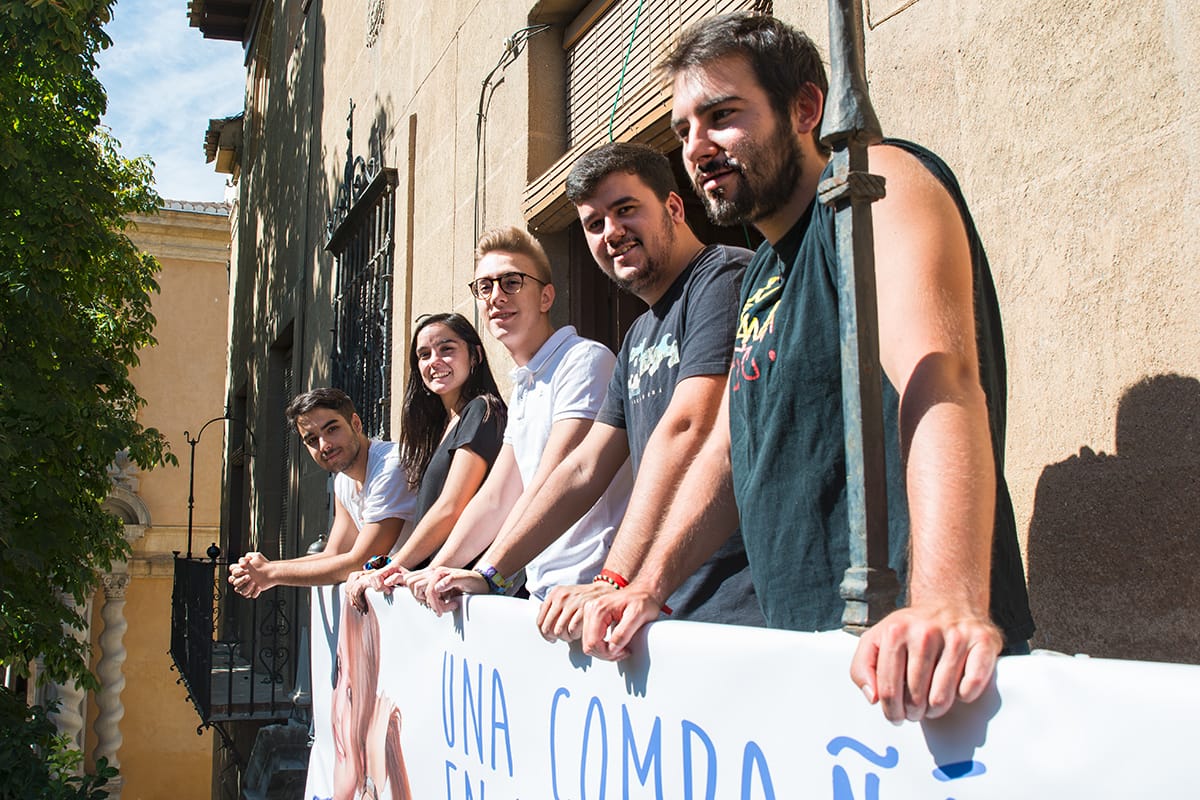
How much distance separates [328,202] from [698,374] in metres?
9.05

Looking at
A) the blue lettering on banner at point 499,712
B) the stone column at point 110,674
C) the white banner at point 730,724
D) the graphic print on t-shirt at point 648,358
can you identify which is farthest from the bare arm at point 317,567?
the stone column at point 110,674

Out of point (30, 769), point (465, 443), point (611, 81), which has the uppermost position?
point (611, 81)

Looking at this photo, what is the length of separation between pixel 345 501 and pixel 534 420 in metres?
1.65

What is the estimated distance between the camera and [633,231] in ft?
8.43

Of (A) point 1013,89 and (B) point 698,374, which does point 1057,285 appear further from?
(B) point 698,374

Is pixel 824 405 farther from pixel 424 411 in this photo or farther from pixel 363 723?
pixel 424 411

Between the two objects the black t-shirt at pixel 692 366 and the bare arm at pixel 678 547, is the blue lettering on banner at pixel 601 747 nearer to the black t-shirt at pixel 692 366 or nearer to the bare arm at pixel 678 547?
the bare arm at pixel 678 547

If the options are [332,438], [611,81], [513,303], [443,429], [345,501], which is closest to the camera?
[513,303]

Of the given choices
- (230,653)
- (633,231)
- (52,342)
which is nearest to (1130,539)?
(633,231)

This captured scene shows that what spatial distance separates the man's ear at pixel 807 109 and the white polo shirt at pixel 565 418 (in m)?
1.13

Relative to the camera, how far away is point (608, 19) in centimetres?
526

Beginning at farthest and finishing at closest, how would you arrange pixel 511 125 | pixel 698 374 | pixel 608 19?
1. pixel 511 125
2. pixel 608 19
3. pixel 698 374

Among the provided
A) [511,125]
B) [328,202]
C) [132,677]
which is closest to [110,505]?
[132,677]

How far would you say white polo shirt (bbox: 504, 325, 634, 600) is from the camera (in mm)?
2768
